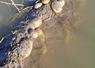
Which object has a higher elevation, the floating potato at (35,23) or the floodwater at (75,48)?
the floating potato at (35,23)

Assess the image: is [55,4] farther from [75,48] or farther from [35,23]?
[75,48]

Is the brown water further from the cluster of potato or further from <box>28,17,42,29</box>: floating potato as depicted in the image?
the cluster of potato

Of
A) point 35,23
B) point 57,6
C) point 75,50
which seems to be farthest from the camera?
point 57,6

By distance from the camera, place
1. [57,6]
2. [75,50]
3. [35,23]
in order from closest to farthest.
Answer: [75,50]
[35,23]
[57,6]

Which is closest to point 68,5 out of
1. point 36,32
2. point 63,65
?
point 36,32

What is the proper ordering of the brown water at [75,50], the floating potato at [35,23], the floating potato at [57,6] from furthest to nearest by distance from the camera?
the floating potato at [57,6]
the floating potato at [35,23]
the brown water at [75,50]

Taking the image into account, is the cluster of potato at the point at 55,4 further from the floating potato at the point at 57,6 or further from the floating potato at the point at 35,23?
the floating potato at the point at 35,23

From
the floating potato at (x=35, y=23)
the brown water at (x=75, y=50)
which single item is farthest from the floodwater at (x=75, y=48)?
the floating potato at (x=35, y=23)

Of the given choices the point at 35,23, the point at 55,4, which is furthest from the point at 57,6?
the point at 35,23

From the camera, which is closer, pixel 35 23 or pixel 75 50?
pixel 75 50

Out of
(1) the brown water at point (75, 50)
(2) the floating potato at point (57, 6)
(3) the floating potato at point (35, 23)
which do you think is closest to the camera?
(1) the brown water at point (75, 50)
